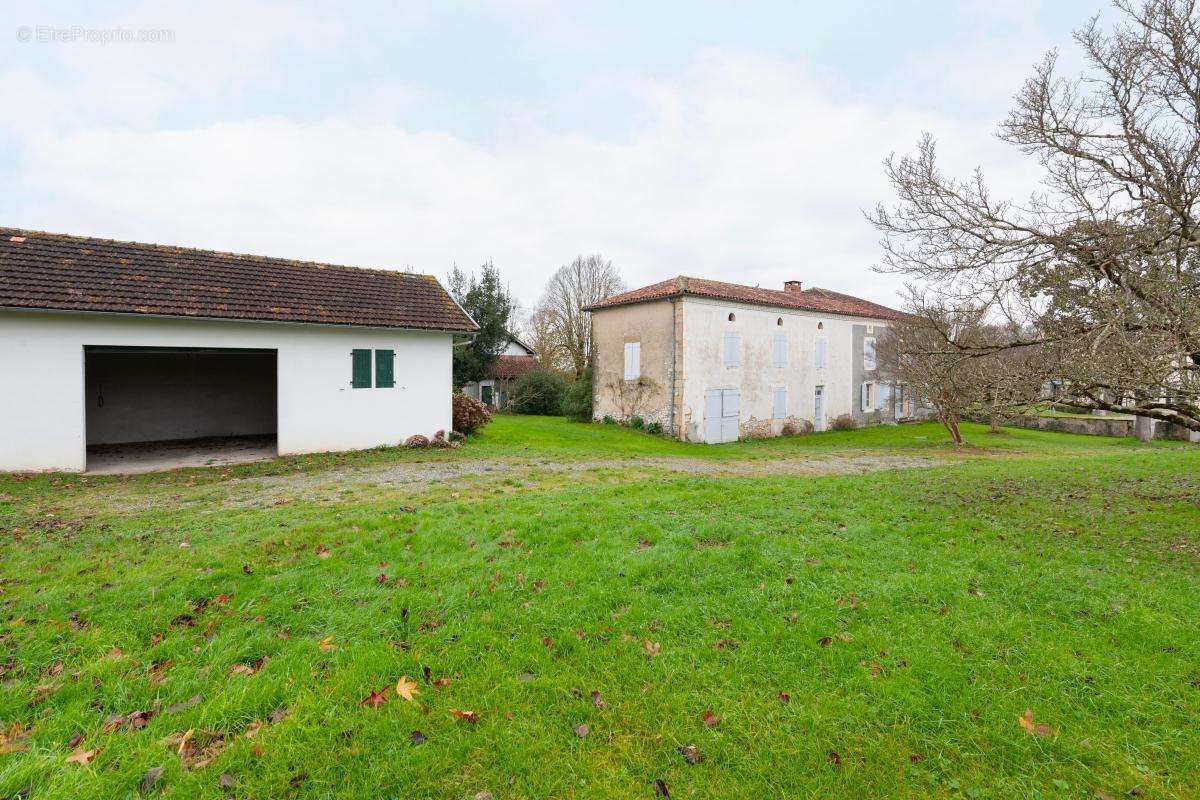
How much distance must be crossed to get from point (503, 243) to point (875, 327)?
890 inches

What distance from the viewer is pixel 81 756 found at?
8.30ft

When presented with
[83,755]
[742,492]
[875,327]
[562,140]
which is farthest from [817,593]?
[875,327]

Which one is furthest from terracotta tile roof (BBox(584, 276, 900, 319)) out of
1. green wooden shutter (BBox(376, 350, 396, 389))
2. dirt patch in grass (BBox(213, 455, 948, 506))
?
green wooden shutter (BBox(376, 350, 396, 389))

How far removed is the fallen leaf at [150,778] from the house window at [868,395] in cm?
3011

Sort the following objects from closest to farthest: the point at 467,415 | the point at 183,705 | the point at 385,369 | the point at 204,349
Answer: the point at 183,705 → the point at 204,349 → the point at 385,369 → the point at 467,415

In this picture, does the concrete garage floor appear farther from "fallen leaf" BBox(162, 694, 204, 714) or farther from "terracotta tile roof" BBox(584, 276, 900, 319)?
"terracotta tile roof" BBox(584, 276, 900, 319)

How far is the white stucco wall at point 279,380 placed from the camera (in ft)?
34.3

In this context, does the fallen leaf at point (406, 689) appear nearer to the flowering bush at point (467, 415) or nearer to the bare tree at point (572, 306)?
the flowering bush at point (467, 415)

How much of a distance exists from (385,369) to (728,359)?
13294 mm

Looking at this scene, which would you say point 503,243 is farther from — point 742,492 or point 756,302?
point 742,492

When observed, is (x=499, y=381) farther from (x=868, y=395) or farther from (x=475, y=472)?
(x=475, y=472)

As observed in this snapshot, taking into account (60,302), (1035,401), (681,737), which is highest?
(60,302)

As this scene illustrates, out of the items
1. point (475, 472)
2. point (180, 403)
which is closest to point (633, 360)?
point (475, 472)

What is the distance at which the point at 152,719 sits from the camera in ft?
→ 9.40
